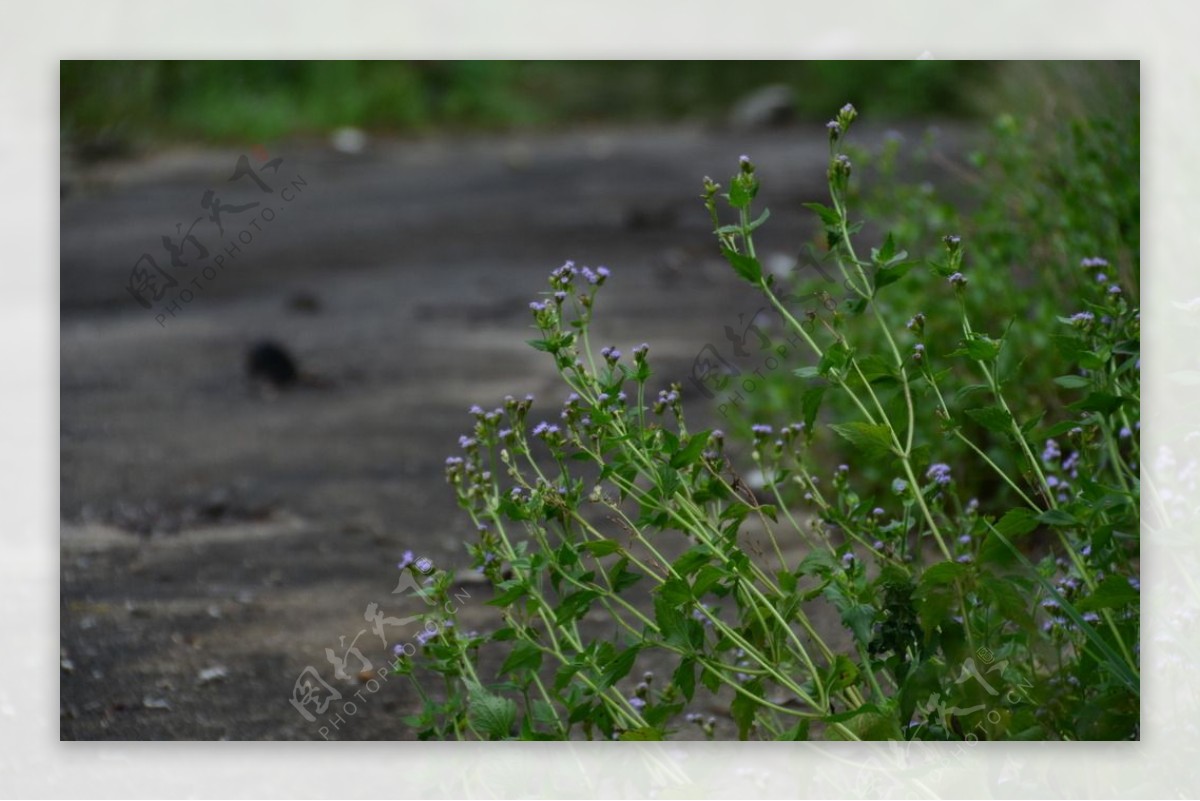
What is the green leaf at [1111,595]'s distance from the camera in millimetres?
1622

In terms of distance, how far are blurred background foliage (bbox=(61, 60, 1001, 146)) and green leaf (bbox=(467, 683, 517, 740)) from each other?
132 cm

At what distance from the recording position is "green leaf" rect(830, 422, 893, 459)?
160cm

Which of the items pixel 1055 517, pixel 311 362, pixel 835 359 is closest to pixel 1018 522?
pixel 1055 517

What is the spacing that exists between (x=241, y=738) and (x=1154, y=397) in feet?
4.25

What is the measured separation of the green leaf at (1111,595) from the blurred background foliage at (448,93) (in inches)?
69.5

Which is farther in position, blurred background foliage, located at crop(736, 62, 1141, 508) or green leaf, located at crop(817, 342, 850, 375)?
blurred background foliage, located at crop(736, 62, 1141, 508)

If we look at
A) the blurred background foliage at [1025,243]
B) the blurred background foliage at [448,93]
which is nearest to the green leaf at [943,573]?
the blurred background foliage at [1025,243]

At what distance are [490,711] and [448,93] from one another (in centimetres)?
474

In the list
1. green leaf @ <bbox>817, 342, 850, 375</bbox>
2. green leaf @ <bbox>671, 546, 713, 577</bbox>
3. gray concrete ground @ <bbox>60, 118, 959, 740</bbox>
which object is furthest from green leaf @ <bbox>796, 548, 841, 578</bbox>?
gray concrete ground @ <bbox>60, 118, 959, 740</bbox>

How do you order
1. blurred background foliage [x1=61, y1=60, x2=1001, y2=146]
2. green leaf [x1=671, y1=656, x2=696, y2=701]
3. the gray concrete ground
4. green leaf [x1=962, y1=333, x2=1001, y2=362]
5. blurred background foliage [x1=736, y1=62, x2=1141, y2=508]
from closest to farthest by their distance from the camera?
1. green leaf [x1=962, y1=333, x2=1001, y2=362]
2. green leaf [x1=671, y1=656, x2=696, y2=701]
3. the gray concrete ground
4. blurred background foliage [x1=736, y1=62, x2=1141, y2=508]
5. blurred background foliage [x1=61, y1=60, x2=1001, y2=146]

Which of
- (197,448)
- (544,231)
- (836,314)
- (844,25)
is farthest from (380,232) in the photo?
(836,314)

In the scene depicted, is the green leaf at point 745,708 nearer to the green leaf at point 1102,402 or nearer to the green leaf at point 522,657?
the green leaf at point 522,657

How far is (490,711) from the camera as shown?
1.72m

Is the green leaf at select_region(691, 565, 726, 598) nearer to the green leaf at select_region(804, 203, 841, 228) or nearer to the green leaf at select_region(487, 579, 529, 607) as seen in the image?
the green leaf at select_region(487, 579, 529, 607)
